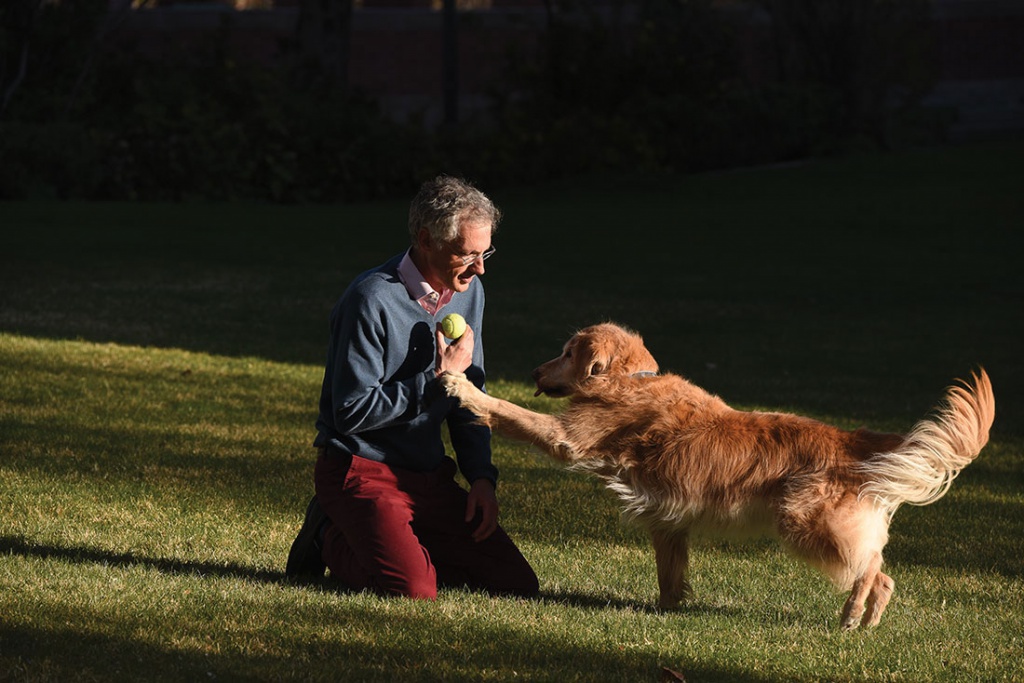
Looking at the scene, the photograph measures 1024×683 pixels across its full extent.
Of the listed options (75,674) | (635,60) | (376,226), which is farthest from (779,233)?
(75,674)

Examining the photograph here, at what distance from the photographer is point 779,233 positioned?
2161 cm

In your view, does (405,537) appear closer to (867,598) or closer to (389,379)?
(389,379)

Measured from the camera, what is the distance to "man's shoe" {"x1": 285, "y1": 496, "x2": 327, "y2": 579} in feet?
18.5

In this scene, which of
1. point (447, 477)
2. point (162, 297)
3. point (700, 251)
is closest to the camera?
point (447, 477)

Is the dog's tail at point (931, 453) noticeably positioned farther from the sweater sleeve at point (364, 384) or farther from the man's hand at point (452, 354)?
the sweater sleeve at point (364, 384)

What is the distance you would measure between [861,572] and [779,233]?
55.9 feet

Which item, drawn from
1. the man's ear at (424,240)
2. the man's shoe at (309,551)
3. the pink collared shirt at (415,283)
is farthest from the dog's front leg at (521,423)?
the man's shoe at (309,551)

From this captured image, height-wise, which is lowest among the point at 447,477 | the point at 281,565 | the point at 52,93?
the point at 281,565

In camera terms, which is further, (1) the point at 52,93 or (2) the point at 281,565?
(1) the point at 52,93

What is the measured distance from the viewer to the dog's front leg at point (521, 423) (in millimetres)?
5438

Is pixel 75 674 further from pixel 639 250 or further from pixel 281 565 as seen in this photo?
pixel 639 250

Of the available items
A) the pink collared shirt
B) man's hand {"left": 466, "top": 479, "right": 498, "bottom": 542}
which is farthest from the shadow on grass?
the pink collared shirt

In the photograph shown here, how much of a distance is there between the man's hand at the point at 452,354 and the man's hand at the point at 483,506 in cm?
55

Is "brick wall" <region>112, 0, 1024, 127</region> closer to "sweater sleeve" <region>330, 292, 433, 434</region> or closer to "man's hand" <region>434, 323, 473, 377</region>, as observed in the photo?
"man's hand" <region>434, 323, 473, 377</region>
